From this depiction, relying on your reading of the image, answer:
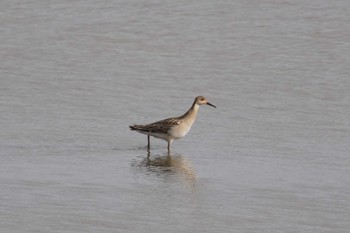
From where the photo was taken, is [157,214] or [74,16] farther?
[74,16]

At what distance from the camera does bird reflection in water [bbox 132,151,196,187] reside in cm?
1391

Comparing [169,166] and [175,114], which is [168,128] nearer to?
[169,166]

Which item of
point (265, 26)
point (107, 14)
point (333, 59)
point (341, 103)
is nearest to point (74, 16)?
point (107, 14)

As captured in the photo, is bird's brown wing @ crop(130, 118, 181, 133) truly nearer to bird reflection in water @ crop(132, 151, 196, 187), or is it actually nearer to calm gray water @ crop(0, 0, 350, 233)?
calm gray water @ crop(0, 0, 350, 233)

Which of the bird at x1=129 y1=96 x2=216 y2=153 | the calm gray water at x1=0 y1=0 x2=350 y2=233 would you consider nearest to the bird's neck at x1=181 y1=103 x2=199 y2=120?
the bird at x1=129 y1=96 x2=216 y2=153

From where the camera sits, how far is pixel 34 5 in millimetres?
24766

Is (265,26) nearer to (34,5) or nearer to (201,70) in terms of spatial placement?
(201,70)

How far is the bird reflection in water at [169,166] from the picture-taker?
13.9 m

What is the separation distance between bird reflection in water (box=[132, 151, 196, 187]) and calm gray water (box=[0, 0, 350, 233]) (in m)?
0.03

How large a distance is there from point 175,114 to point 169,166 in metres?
2.98

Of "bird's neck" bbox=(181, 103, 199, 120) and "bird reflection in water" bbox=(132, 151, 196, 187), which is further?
"bird's neck" bbox=(181, 103, 199, 120)

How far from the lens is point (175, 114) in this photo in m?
17.5

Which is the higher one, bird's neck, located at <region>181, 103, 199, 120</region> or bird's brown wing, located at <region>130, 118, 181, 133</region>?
bird's neck, located at <region>181, 103, 199, 120</region>

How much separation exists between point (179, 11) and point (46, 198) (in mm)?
12098
